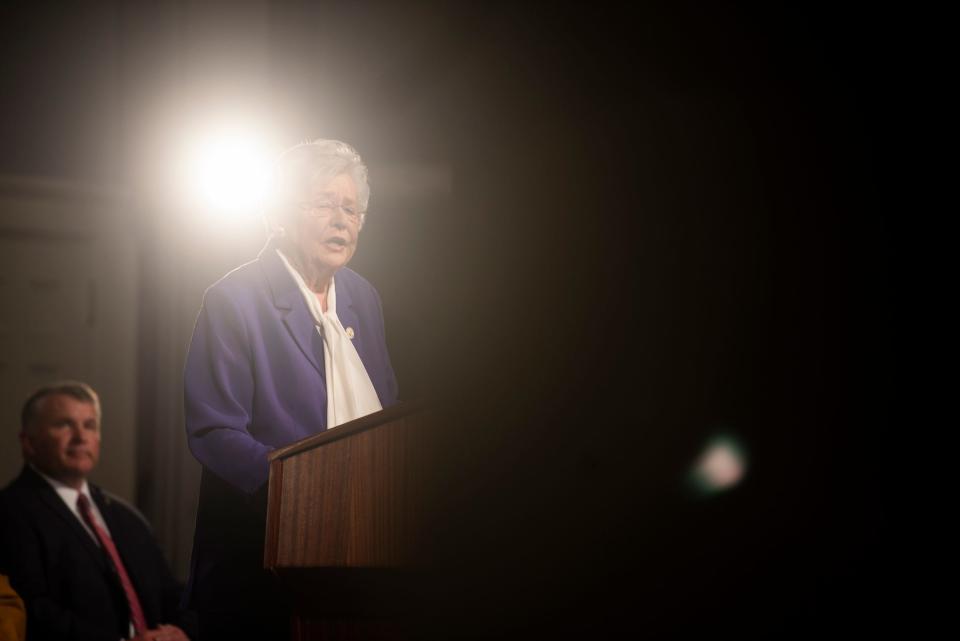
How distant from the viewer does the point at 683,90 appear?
1.04 metres

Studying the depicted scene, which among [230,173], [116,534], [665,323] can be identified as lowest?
[116,534]

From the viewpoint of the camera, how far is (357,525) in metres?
1.17

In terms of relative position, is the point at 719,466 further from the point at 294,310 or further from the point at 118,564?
the point at 118,564

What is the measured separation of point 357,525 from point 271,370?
1.63ft

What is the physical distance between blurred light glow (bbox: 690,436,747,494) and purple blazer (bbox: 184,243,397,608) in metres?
0.78

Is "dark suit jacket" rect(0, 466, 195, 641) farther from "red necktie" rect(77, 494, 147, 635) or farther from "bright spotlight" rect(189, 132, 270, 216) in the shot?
"bright spotlight" rect(189, 132, 270, 216)

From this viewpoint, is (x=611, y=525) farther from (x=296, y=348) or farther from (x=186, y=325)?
(x=186, y=325)

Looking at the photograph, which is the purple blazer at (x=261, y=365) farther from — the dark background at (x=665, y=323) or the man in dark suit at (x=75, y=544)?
the man in dark suit at (x=75, y=544)

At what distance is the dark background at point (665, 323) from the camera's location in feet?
3.19

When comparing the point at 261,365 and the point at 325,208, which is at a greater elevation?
the point at 325,208

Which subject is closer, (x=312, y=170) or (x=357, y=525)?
(x=357, y=525)

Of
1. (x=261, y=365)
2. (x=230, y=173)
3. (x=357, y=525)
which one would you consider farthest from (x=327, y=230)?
(x=357, y=525)

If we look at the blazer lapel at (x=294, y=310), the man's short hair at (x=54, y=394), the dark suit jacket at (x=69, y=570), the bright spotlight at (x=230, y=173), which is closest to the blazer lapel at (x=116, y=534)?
the dark suit jacket at (x=69, y=570)

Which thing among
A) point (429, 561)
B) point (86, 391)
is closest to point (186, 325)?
point (86, 391)
